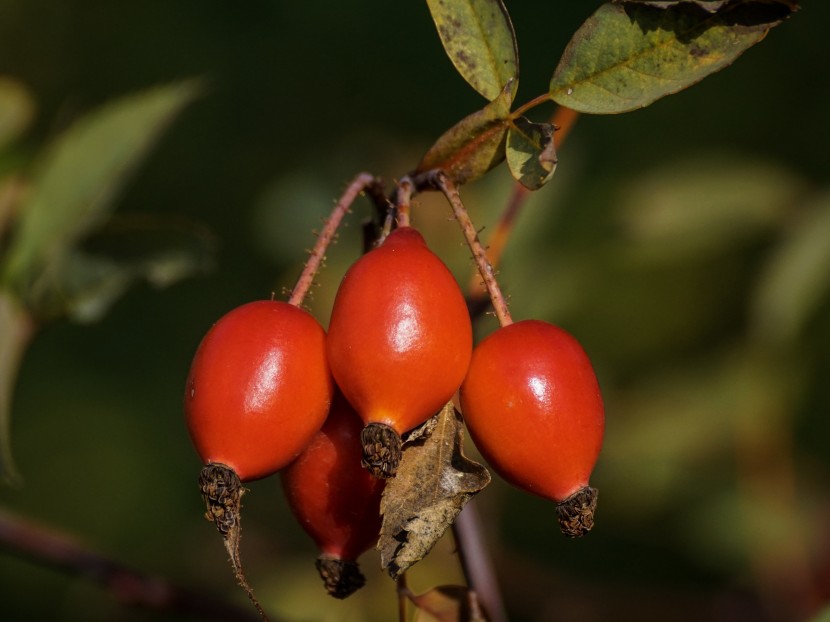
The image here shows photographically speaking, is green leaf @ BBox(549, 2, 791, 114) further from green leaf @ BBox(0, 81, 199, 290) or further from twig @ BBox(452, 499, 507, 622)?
green leaf @ BBox(0, 81, 199, 290)

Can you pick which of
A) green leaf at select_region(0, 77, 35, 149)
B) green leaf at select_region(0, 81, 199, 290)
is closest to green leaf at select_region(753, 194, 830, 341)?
green leaf at select_region(0, 81, 199, 290)

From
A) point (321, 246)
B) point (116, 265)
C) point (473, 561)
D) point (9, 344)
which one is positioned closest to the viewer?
point (321, 246)

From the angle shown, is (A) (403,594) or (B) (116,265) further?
(B) (116,265)

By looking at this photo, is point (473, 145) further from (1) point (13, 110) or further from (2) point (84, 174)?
(1) point (13, 110)

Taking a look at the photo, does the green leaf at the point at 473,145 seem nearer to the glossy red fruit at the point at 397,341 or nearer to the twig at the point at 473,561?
the glossy red fruit at the point at 397,341

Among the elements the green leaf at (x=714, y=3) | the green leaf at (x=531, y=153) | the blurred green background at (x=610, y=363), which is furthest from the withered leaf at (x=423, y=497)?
→ the green leaf at (x=714, y=3)

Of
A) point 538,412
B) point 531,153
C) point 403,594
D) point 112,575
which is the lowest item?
point 112,575

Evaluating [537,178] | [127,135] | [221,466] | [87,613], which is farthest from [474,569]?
[87,613]

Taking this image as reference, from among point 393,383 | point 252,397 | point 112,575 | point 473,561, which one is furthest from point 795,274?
point 112,575
